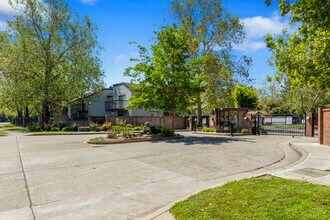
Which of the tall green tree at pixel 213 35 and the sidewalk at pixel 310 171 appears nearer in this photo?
the sidewalk at pixel 310 171

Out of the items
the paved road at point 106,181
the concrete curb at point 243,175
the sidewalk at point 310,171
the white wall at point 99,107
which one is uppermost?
the white wall at point 99,107

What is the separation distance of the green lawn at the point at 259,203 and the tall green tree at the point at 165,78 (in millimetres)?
13144

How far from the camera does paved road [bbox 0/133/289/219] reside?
494 centimetres

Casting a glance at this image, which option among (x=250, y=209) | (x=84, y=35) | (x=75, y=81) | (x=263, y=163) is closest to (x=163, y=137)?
(x=263, y=163)

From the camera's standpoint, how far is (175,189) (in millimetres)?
6168

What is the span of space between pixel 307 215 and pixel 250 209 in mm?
905

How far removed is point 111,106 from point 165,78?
88.6 ft

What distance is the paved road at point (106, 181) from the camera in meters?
4.94

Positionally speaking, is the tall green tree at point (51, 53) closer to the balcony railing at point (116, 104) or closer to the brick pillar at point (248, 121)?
the balcony railing at point (116, 104)

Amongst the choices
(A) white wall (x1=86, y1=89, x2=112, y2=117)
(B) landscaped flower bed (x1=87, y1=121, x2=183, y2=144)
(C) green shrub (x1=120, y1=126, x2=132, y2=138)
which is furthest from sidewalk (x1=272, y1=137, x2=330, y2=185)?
(A) white wall (x1=86, y1=89, x2=112, y2=117)

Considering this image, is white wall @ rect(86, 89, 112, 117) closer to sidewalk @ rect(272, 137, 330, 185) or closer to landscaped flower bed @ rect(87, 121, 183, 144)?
landscaped flower bed @ rect(87, 121, 183, 144)

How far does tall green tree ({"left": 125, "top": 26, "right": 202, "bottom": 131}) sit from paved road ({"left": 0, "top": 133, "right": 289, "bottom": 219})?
308 inches

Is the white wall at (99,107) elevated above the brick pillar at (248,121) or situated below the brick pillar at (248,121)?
above

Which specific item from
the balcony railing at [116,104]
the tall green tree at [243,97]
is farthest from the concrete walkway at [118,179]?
the balcony railing at [116,104]
